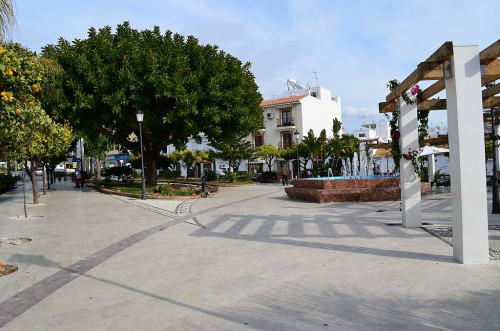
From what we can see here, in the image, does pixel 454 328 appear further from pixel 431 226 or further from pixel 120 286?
pixel 431 226

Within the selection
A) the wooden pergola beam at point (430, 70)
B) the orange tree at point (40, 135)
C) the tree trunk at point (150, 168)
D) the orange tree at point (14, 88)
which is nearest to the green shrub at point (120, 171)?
the tree trunk at point (150, 168)

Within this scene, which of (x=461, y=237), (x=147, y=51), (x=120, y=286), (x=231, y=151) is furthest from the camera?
(x=231, y=151)

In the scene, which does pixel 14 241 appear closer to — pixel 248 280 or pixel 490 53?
pixel 248 280

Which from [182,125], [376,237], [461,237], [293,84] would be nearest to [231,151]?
[182,125]

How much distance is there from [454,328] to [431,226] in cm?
575

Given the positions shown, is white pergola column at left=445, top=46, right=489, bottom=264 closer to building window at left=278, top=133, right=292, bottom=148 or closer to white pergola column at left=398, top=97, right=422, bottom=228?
white pergola column at left=398, top=97, right=422, bottom=228

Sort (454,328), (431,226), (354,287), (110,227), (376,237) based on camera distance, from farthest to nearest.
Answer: (110,227) < (431,226) < (376,237) < (354,287) < (454,328)

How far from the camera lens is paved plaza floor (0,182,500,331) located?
4121 millimetres

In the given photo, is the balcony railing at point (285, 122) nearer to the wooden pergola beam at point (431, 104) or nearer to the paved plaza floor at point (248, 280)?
the paved plaza floor at point (248, 280)

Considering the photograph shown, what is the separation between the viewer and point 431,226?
9055mm

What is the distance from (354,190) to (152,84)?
10.3 meters

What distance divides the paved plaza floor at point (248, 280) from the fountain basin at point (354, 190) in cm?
471

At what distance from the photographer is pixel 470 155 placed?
5.73m

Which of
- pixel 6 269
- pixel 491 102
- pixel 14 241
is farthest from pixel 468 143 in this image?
pixel 14 241
